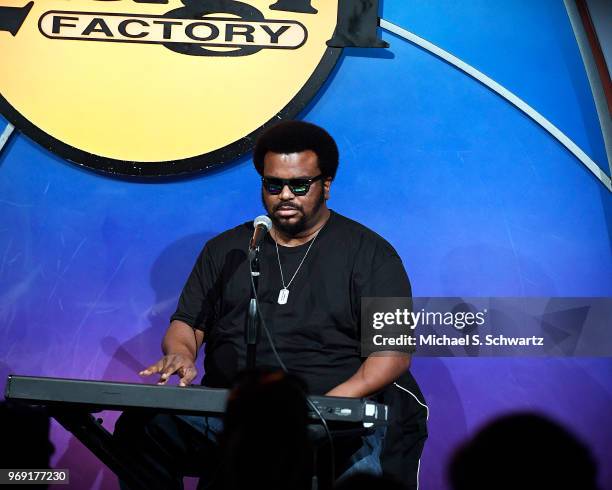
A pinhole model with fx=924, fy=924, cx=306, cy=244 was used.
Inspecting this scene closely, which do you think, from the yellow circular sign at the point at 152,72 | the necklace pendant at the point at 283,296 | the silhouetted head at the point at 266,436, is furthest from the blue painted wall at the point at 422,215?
the silhouetted head at the point at 266,436

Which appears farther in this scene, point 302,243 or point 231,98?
point 231,98

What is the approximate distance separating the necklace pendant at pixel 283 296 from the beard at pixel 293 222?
26 centimetres

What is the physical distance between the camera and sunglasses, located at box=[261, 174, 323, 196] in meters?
3.66

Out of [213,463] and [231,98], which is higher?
[231,98]

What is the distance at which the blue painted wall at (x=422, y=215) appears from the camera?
14.1ft

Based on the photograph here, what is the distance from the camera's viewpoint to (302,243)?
378 cm

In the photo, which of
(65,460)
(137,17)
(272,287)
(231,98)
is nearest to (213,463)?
(272,287)

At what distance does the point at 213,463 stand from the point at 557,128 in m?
2.27

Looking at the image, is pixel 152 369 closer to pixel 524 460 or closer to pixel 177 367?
pixel 177 367

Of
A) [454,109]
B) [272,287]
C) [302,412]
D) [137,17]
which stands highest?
[137,17]

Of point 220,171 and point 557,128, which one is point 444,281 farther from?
point 220,171

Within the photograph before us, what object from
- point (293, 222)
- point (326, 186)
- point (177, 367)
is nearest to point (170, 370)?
point (177, 367)

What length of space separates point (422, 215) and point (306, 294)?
97cm

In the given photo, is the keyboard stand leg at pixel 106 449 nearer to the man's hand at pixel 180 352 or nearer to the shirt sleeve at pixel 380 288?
the man's hand at pixel 180 352
